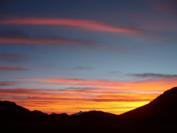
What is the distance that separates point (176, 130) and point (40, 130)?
69446 mm

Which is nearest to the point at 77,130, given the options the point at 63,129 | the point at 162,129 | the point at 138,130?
the point at 63,129

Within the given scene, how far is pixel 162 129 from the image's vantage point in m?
186

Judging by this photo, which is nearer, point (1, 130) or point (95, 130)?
point (1, 130)

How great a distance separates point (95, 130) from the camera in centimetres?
18938

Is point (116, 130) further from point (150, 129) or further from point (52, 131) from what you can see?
point (52, 131)

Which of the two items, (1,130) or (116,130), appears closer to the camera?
(1,130)

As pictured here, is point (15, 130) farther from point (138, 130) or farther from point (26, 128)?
point (138, 130)

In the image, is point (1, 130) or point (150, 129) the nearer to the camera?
point (1, 130)

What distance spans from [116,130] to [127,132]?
8420mm

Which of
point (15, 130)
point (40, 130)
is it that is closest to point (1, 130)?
point (15, 130)

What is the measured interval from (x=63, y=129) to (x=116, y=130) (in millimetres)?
28563

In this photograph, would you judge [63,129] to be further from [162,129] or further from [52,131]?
[162,129]

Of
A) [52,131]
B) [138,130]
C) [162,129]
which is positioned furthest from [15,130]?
[162,129]

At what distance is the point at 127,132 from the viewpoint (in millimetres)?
182875
